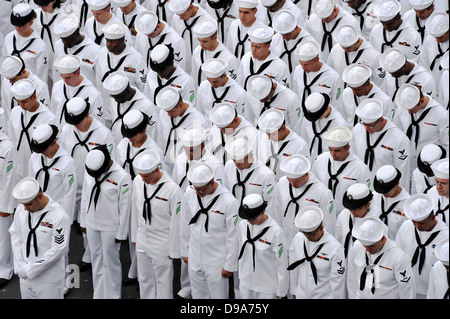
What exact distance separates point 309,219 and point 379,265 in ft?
2.66

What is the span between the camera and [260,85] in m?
12.7

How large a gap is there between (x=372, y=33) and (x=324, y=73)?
120cm

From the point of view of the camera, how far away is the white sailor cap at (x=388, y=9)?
44.8ft

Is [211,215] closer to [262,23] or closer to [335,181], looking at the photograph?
[335,181]

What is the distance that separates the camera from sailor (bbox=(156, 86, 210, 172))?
12672mm

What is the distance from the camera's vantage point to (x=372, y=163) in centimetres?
1241

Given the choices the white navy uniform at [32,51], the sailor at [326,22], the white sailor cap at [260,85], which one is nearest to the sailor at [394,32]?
the sailor at [326,22]

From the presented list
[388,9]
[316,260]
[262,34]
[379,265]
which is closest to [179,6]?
[262,34]

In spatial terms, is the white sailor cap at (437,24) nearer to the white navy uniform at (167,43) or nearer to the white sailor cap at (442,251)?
the white navy uniform at (167,43)

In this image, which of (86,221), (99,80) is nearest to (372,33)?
(99,80)

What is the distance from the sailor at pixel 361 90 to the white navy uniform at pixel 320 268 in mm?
2395

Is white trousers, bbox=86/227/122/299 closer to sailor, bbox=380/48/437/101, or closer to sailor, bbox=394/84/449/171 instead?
sailor, bbox=394/84/449/171

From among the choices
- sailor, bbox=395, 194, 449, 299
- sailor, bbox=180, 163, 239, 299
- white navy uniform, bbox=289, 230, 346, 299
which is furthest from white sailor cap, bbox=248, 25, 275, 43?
sailor, bbox=395, 194, 449, 299

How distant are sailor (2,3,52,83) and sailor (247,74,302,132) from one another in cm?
305
